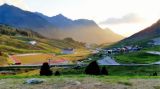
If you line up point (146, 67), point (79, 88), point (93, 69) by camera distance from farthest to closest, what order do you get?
1. point (146, 67)
2. point (93, 69)
3. point (79, 88)

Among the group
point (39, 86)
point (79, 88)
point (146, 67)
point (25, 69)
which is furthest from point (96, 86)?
point (25, 69)

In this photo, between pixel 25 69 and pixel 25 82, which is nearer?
pixel 25 82

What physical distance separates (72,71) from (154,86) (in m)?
107

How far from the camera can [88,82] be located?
28.5 m

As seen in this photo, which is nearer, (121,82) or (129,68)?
(121,82)

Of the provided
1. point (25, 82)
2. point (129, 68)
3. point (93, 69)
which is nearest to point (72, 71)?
point (129, 68)

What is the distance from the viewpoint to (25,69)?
153625mm

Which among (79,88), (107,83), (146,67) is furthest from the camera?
(146,67)

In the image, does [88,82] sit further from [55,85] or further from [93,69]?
[93,69]

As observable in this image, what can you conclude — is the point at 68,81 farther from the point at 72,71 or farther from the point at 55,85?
the point at 72,71

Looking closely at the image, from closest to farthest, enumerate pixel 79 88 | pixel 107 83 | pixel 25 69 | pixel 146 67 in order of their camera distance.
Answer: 1. pixel 79 88
2. pixel 107 83
3. pixel 146 67
4. pixel 25 69

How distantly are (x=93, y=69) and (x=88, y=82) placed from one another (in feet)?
90.5

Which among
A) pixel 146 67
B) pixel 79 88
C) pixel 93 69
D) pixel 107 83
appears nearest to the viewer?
pixel 79 88

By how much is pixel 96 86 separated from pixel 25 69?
129m
